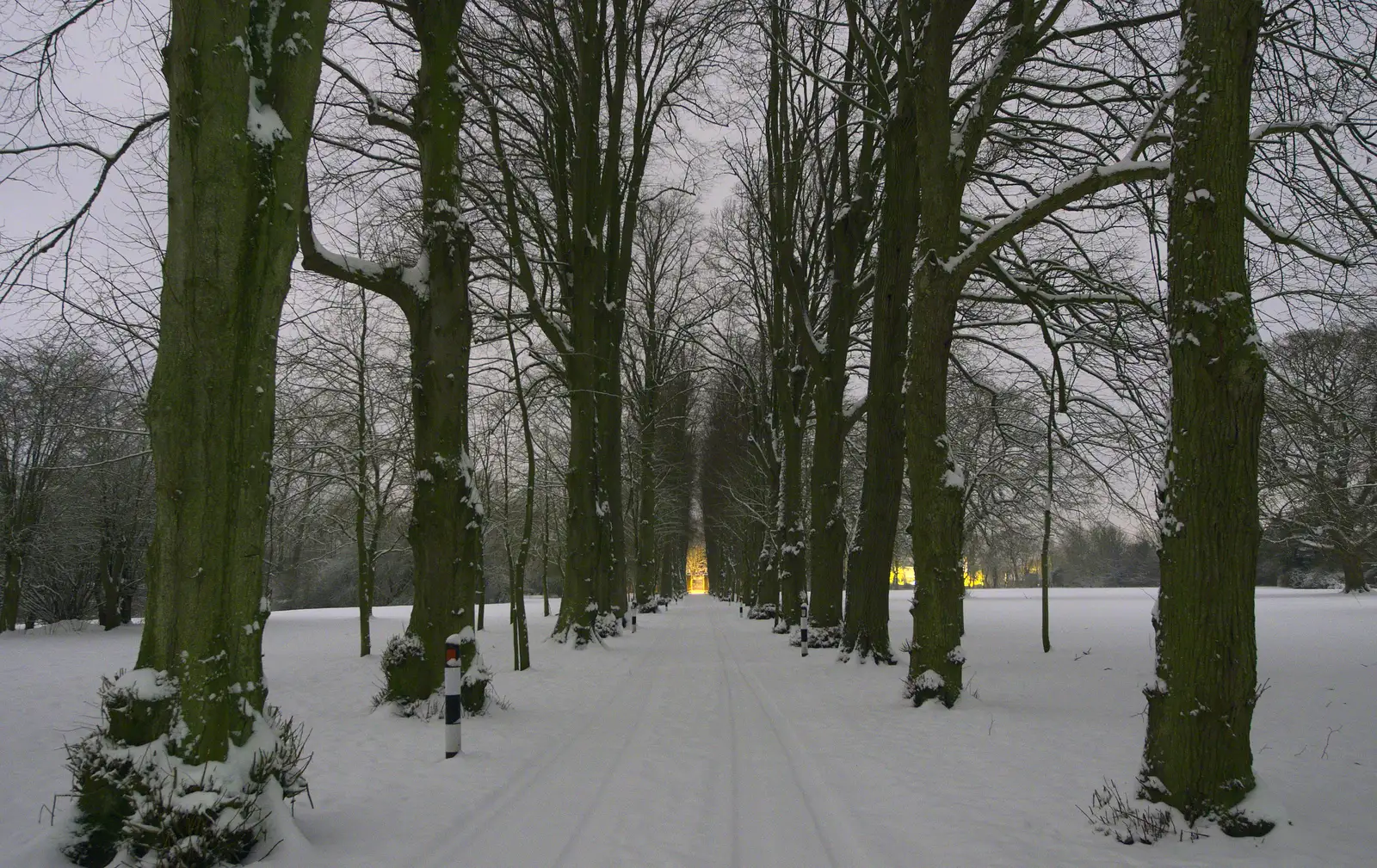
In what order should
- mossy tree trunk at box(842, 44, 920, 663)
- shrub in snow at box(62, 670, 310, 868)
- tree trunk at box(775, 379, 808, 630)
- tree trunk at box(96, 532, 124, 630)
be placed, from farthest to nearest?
tree trunk at box(96, 532, 124, 630) < tree trunk at box(775, 379, 808, 630) < mossy tree trunk at box(842, 44, 920, 663) < shrub in snow at box(62, 670, 310, 868)

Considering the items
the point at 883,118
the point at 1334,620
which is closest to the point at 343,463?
the point at 883,118

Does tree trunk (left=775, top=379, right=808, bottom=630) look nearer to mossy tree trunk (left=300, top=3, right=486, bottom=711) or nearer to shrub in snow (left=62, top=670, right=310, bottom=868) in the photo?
mossy tree trunk (left=300, top=3, right=486, bottom=711)

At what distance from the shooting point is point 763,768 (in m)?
5.86

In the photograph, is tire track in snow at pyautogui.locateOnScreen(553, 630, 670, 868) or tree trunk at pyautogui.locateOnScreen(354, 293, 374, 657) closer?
tire track in snow at pyautogui.locateOnScreen(553, 630, 670, 868)

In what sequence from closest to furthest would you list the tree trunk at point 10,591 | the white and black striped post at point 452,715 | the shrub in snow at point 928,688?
the white and black striped post at point 452,715 → the shrub in snow at point 928,688 → the tree trunk at point 10,591

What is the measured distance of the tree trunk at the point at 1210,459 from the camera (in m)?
4.14

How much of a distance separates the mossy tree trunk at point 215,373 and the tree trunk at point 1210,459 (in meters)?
4.88

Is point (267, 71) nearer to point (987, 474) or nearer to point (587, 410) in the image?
point (587, 410)

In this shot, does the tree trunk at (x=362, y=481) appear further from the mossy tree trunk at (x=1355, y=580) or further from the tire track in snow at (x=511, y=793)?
the mossy tree trunk at (x=1355, y=580)

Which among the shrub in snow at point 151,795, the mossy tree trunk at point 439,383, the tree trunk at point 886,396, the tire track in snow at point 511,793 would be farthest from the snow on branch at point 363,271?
the tree trunk at point 886,396

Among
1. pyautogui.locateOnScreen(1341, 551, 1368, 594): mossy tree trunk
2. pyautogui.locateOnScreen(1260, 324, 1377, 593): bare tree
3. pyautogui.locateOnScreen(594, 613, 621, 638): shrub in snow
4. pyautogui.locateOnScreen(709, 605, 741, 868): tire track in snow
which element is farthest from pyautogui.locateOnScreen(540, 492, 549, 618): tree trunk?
pyautogui.locateOnScreen(1341, 551, 1368, 594): mossy tree trunk

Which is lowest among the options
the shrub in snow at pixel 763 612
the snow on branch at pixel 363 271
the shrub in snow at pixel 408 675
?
the shrub in snow at pixel 763 612

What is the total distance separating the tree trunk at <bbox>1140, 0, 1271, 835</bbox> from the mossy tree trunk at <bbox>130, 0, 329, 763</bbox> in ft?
16.0

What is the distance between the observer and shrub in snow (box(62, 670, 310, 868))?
333 centimetres
